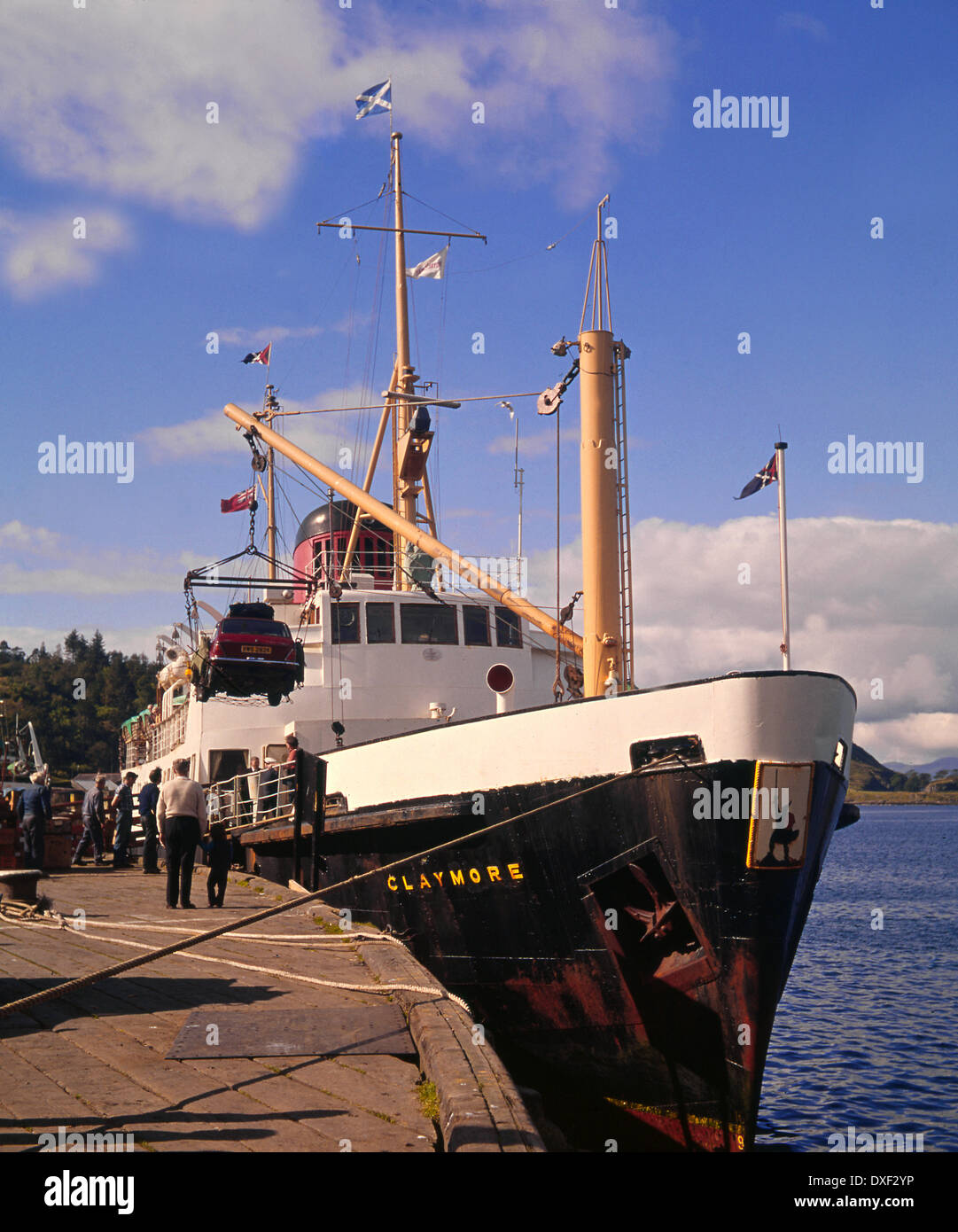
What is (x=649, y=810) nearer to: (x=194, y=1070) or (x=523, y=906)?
(x=523, y=906)

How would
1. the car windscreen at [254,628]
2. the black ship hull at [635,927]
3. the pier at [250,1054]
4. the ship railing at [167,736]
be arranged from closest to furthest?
the pier at [250,1054]
the black ship hull at [635,927]
the car windscreen at [254,628]
the ship railing at [167,736]

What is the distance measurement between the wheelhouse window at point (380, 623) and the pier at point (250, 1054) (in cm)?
766

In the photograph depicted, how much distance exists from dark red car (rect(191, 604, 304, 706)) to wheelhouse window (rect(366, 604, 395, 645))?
3.99 feet

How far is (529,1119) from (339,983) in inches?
118

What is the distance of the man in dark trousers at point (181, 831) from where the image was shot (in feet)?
37.9

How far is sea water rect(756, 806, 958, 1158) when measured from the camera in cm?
1348

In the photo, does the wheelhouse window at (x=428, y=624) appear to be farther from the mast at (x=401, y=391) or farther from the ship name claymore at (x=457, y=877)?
the ship name claymore at (x=457, y=877)

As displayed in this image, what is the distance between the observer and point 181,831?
38.0 ft

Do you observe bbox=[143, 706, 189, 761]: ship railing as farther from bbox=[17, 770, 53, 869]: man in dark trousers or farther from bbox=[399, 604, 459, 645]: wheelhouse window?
bbox=[399, 604, 459, 645]: wheelhouse window

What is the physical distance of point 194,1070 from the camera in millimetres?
5156

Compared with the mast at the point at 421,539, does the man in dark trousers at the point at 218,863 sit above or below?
below

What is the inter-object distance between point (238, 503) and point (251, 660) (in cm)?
1235

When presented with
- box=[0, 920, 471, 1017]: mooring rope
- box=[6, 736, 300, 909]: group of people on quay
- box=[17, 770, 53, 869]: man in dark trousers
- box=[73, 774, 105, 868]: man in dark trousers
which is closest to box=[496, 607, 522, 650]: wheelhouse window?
box=[6, 736, 300, 909]: group of people on quay

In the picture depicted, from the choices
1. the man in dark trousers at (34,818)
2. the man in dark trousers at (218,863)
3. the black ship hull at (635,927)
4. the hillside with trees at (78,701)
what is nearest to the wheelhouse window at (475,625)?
the man in dark trousers at (218,863)
